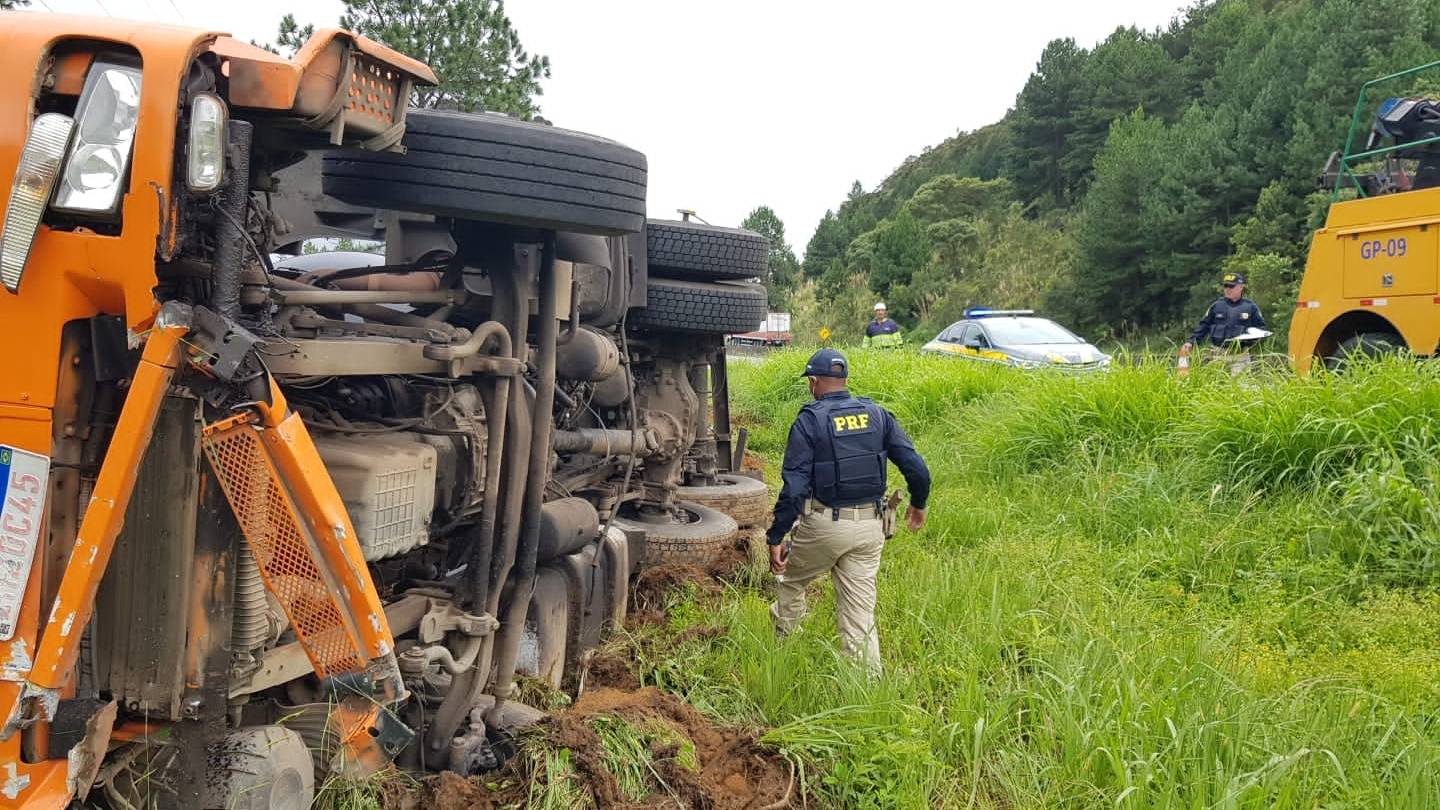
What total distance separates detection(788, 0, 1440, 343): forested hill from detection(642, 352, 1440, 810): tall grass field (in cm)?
1914

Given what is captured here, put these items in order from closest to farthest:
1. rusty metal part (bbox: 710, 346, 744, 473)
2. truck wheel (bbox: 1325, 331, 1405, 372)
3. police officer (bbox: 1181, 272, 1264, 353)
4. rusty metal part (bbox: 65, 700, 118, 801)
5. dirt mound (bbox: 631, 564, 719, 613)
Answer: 1. rusty metal part (bbox: 65, 700, 118, 801)
2. dirt mound (bbox: 631, 564, 719, 613)
3. rusty metal part (bbox: 710, 346, 744, 473)
4. truck wheel (bbox: 1325, 331, 1405, 372)
5. police officer (bbox: 1181, 272, 1264, 353)

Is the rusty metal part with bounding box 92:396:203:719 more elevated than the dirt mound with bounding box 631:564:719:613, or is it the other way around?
the rusty metal part with bounding box 92:396:203:719

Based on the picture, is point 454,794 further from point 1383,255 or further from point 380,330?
point 1383,255

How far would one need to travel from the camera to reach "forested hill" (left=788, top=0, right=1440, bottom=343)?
86.8 ft

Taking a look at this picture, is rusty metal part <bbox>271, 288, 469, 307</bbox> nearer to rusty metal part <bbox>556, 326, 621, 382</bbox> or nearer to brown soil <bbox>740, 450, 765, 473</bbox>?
rusty metal part <bbox>556, 326, 621, 382</bbox>

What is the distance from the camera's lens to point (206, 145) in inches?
77.7

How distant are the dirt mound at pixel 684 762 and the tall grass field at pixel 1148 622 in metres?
0.14

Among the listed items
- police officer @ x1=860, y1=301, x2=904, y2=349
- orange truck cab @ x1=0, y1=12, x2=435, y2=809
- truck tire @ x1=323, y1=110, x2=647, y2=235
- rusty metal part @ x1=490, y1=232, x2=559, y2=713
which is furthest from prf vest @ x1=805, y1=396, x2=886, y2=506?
police officer @ x1=860, y1=301, x2=904, y2=349

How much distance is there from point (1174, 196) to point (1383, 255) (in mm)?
24498

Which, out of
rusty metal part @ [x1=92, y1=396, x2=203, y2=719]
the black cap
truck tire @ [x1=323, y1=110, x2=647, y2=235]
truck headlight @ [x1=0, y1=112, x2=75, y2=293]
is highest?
truck tire @ [x1=323, y1=110, x2=647, y2=235]

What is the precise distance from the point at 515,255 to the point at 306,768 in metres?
1.49

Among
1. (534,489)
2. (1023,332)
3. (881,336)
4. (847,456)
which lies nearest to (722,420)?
(847,456)

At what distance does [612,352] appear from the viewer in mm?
4223

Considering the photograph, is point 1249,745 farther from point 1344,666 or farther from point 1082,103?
point 1082,103
